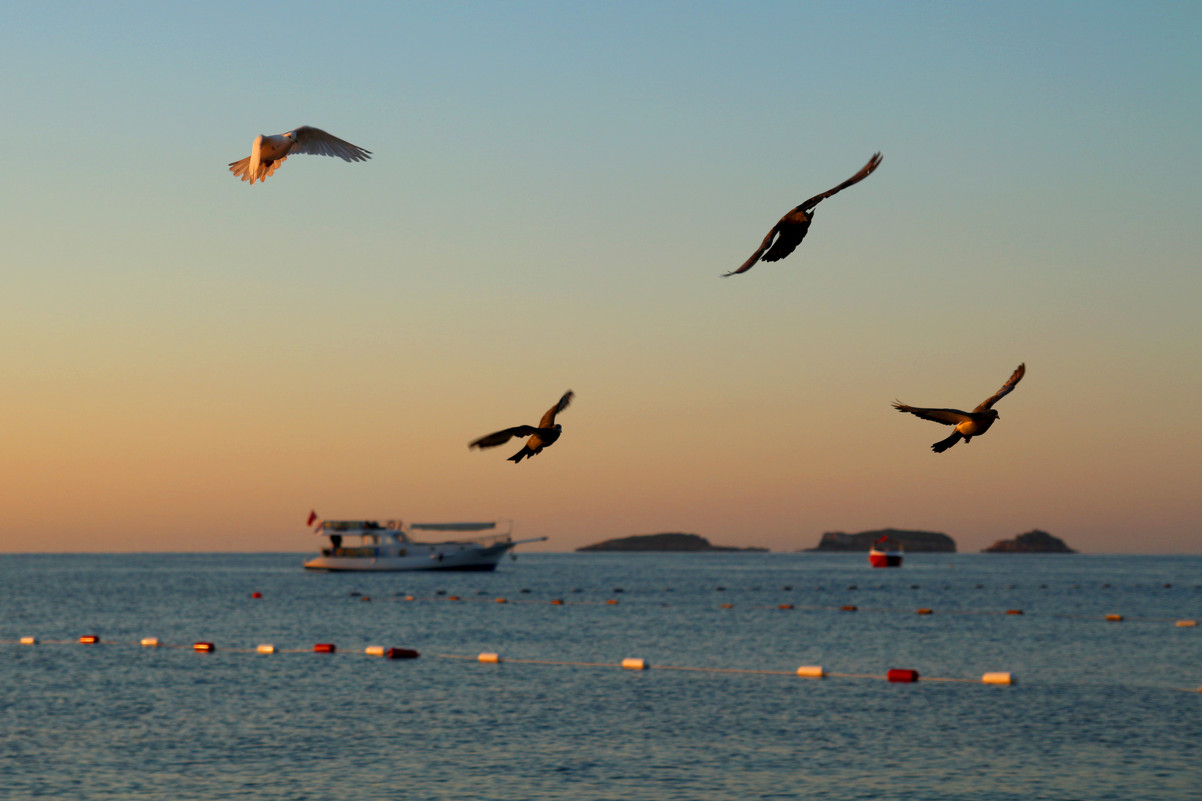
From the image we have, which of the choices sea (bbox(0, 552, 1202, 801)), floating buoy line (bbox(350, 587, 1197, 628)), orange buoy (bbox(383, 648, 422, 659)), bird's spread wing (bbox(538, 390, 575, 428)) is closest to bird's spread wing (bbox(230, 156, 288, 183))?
bird's spread wing (bbox(538, 390, 575, 428))

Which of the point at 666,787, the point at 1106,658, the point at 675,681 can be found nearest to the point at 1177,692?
the point at 1106,658

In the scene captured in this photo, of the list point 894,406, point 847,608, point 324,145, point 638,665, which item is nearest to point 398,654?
point 638,665

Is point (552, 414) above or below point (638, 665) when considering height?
above

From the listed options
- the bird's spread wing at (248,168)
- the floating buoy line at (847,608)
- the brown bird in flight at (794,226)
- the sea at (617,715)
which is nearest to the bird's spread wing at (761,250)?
the brown bird in flight at (794,226)

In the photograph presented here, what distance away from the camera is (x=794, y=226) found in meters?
12.0

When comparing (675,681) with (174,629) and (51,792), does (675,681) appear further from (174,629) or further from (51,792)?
(174,629)

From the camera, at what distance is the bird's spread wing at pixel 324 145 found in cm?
1930

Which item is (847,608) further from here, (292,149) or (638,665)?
(292,149)

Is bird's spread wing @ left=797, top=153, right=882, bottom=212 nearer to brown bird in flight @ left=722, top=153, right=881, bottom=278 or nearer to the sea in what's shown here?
brown bird in flight @ left=722, top=153, right=881, bottom=278

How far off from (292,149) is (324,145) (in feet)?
2.56

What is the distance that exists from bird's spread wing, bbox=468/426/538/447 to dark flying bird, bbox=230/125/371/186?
7490 mm

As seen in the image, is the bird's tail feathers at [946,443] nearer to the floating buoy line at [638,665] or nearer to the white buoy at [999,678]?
the floating buoy line at [638,665]

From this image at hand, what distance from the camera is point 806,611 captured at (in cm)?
13900

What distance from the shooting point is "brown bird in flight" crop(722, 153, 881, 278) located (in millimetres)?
11305
